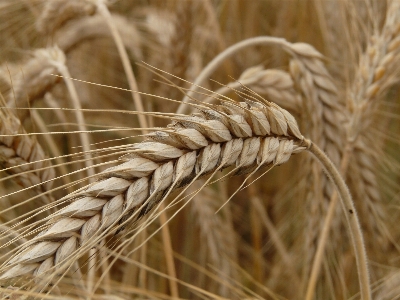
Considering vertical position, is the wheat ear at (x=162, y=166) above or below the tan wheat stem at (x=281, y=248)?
above

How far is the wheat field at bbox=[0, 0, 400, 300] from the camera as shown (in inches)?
23.1

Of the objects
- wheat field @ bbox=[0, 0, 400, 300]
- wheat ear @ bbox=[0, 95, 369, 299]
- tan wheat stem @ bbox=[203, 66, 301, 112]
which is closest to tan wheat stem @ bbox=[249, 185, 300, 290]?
wheat field @ bbox=[0, 0, 400, 300]

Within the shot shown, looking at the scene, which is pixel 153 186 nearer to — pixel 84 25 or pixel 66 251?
pixel 66 251

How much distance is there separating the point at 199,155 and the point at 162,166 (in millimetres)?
54

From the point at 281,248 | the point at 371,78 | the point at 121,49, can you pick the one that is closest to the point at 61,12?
the point at 121,49

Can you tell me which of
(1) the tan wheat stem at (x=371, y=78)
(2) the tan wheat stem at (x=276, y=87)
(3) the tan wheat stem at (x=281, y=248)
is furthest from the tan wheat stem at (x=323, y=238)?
(3) the tan wheat stem at (x=281, y=248)

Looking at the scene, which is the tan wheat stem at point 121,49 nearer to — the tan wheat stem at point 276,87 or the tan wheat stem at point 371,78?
the tan wheat stem at point 276,87

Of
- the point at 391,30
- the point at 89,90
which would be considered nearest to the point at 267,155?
the point at 391,30

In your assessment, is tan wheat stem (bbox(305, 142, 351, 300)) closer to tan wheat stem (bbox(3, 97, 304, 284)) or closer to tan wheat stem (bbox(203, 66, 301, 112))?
tan wheat stem (bbox(203, 66, 301, 112))

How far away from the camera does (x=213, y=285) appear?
4.57ft

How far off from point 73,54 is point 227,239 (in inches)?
35.4

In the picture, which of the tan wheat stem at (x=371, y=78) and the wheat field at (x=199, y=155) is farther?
the tan wheat stem at (x=371, y=78)

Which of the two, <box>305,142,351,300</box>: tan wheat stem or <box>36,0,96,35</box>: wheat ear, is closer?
<box>305,142,351,300</box>: tan wheat stem

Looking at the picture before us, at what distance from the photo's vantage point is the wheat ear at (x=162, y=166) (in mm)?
551
